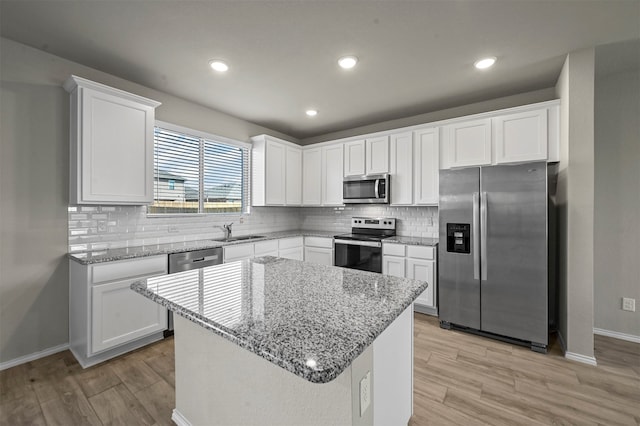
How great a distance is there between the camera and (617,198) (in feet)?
9.31

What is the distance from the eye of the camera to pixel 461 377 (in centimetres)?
216

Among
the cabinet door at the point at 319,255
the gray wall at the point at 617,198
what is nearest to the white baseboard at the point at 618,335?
the gray wall at the point at 617,198

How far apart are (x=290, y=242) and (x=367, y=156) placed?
68.3 inches

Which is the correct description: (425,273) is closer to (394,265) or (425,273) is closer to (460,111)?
(394,265)

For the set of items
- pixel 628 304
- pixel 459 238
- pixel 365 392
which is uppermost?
pixel 459 238

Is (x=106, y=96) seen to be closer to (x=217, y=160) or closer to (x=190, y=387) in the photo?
(x=217, y=160)

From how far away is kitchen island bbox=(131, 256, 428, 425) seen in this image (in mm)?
836

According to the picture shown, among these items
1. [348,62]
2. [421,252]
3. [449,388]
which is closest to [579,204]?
[421,252]

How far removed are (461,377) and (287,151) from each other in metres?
3.72

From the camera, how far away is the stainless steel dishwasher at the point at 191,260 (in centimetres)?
277

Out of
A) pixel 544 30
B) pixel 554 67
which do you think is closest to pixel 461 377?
pixel 544 30

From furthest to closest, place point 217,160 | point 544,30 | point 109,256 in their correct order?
1. point 217,160
2. point 109,256
3. point 544,30

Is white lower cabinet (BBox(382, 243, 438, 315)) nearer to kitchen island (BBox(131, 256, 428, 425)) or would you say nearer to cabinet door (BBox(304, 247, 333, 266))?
cabinet door (BBox(304, 247, 333, 266))

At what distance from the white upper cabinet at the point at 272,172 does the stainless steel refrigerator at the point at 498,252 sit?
2.42 metres
